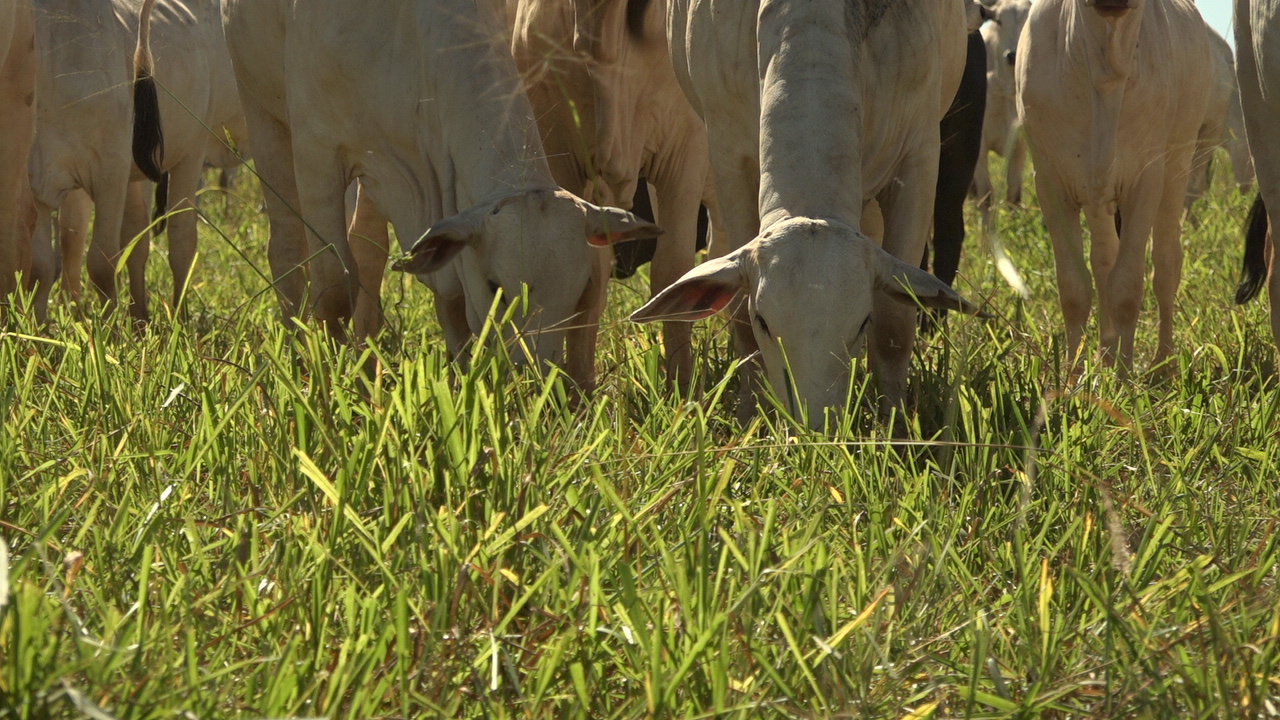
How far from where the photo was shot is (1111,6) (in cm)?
492

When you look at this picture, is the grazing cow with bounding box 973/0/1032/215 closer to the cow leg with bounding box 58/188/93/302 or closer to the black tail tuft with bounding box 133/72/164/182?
the cow leg with bounding box 58/188/93/302

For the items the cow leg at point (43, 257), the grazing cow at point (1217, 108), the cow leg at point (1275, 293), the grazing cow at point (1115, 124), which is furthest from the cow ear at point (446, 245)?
the cow leg at point (43, 257)

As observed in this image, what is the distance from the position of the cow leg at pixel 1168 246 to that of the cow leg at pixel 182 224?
13.7 ft

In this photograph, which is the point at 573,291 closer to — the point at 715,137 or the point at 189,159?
the point at 715,137

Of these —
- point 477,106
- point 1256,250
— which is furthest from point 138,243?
point 1256,250

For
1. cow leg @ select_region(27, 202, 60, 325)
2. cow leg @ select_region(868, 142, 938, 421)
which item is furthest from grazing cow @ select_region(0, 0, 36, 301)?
cow leg @ select_region(868, 142, 938, 421)

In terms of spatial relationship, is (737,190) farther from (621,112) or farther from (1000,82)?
(1000,82)

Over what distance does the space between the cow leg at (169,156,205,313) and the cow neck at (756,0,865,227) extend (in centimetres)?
372

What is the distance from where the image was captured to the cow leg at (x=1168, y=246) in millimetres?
5895

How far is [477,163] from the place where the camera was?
4.44 m

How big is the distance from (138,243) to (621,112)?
7.99 feet

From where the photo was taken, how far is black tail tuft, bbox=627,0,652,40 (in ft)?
17.9

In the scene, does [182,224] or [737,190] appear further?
[182,224]

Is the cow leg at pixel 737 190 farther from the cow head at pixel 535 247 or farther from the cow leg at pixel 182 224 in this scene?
the cow leg at pixel 182 224
